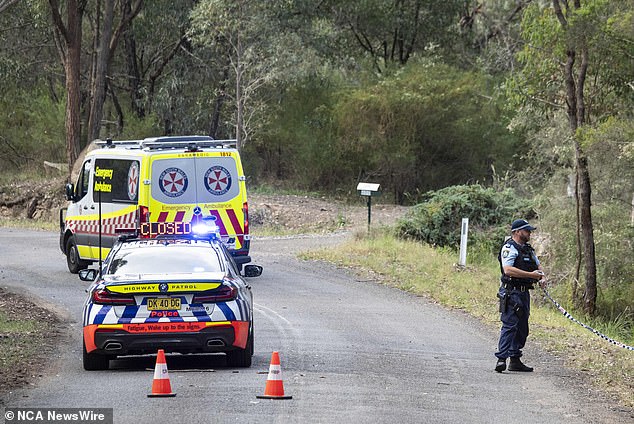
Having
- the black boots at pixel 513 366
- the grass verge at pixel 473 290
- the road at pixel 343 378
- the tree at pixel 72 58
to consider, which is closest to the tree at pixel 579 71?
the grass verge at pixel 473 290

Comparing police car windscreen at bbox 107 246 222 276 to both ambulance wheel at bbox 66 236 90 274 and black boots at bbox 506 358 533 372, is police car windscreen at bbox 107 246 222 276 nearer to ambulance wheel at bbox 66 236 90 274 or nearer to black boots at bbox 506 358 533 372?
black boots at bbox 506 358 533 372

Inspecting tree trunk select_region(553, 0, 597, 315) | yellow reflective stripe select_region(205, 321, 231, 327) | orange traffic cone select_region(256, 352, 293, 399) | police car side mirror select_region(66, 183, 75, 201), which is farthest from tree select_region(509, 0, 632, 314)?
orange traffic cone select_region(256, 352, 293, 399)

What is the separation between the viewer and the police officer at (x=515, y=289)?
1209cm

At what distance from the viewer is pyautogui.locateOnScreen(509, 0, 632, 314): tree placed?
23109 millimetres

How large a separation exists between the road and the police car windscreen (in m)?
1.05

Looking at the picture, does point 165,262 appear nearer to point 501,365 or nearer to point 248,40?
point 501,365

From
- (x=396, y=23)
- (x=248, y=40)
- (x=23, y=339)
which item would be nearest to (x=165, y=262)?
(x=23, y=339)

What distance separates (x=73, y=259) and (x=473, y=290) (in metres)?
7.64

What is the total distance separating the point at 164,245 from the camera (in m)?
12.5

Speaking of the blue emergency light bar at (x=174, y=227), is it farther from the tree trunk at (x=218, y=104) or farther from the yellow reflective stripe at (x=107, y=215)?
the tree trunk at (x=218, y=104)

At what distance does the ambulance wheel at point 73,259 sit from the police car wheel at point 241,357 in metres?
10.4

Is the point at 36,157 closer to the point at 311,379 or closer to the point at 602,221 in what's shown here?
the point at 602,221

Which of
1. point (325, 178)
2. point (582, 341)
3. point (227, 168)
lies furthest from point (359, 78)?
point (582, 341)

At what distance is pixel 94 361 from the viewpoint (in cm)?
1167
